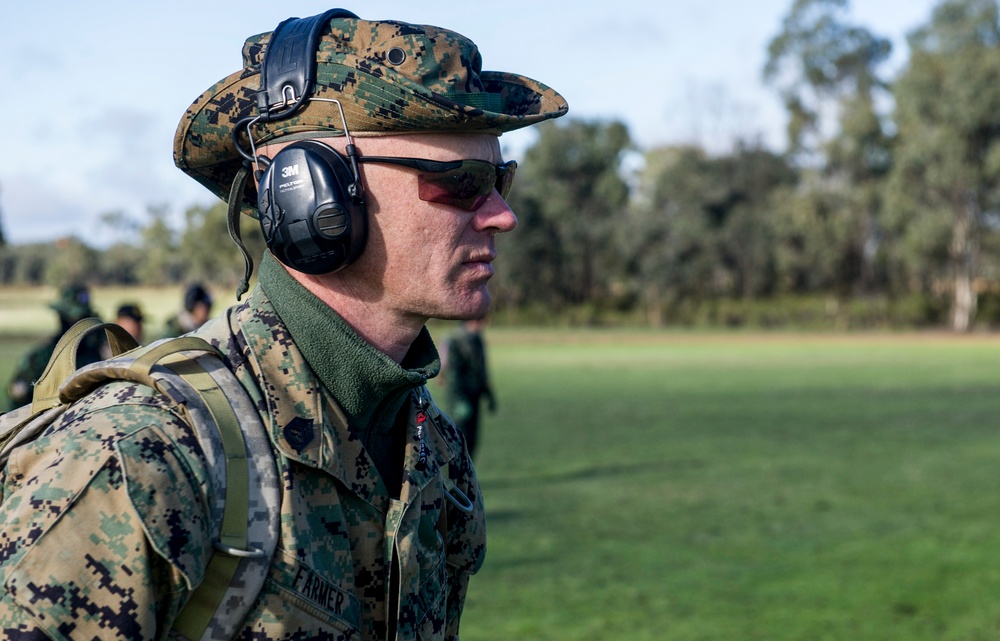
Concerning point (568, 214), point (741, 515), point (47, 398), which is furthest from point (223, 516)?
point (568, 214)

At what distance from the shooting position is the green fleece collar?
85.3 inches

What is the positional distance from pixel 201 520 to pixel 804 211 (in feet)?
211

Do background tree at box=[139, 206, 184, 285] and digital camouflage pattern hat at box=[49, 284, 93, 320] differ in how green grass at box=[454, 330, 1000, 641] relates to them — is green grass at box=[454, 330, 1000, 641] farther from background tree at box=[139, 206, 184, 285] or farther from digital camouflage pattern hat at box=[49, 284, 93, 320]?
background tree at box=[139, 206, 184, 285]

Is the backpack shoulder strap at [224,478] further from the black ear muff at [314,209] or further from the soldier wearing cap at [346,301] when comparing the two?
the black ear muff at [314,209]

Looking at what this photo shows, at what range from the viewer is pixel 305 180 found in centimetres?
216

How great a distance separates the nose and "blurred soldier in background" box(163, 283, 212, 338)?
26.9 ft

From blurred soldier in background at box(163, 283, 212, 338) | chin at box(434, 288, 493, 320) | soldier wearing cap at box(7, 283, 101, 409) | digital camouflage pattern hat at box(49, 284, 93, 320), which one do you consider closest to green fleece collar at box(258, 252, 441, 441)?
chin at box(434, 288, 493, 320)

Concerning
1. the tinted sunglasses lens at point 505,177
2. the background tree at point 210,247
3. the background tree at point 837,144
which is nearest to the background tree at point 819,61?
the background tree at point 837,144

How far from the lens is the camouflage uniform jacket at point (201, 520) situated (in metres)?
1.69

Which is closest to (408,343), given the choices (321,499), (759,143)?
(321,499)

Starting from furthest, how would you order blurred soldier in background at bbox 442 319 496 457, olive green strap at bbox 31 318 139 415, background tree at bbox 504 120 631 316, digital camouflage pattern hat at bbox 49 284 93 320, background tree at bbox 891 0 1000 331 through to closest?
background tree at bbox 504 120 631 316, background tree at bbox 891 0 1000 331, blurred soldier in background at bbox 442 319 496 457, digital camouflage pattern hat at bbox 49 284 93 320, olive green strap at bbox 31 318 139 415

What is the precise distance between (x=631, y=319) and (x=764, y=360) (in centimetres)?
3185

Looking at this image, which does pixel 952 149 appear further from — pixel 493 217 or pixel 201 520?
pixel 201 520

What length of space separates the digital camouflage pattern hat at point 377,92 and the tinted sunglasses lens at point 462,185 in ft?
0.26
